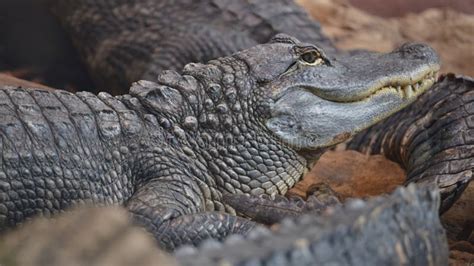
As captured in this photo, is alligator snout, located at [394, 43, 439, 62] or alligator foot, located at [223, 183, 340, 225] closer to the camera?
alligator foot, located at [223, 183, 340, 225]

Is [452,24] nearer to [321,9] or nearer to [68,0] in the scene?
[321,9]

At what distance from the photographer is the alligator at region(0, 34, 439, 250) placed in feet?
8.68

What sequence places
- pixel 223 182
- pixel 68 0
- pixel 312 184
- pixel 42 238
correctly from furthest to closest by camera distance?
1. pixel 68 0
2. pixel 312 184
3. pixel 223 182
4. pixel 42 238

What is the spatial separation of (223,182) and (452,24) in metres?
3.03

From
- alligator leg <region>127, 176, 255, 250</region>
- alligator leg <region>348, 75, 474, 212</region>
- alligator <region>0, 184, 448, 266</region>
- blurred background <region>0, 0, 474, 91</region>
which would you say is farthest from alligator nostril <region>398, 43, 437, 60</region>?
blurred background <region>0, 0, 474, 91</region>

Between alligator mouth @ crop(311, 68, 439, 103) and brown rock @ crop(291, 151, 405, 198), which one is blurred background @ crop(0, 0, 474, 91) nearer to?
brown rock @ crop(291, 151, 405, 198)

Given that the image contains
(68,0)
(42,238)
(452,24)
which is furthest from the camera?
(452,24)

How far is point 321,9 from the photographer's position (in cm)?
566

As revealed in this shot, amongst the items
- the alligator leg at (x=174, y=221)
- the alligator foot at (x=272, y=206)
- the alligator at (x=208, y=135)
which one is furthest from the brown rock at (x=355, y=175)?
the alligator leg at (x=174, y=221)

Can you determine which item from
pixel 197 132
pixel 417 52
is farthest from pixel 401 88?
pixel 197 132

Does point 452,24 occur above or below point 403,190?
below

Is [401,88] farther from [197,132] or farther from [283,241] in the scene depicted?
[283,241]

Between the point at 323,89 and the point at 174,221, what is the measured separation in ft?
2.67

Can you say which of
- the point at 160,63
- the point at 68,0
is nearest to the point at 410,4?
the point at 160,63
